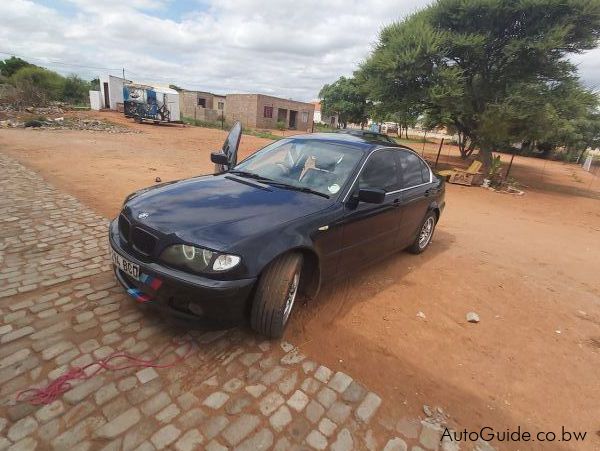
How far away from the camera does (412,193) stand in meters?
4.24

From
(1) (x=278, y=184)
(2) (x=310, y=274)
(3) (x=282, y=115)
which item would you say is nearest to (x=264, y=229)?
(2) (x=310, y=274)

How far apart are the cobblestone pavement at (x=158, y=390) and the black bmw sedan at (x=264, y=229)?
36 centimetres

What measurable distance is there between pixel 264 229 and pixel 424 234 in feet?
11.0

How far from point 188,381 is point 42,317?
4.72ft

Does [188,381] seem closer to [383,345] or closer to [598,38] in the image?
[383,345]

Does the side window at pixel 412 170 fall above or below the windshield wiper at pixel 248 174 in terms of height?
above

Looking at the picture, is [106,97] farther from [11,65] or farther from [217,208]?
[217,208]

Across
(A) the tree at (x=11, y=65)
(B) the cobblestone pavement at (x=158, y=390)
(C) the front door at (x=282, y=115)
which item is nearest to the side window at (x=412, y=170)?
(B) the cobblestone pavement at (x=158, y=390)

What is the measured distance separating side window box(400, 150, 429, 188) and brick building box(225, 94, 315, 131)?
38.1m

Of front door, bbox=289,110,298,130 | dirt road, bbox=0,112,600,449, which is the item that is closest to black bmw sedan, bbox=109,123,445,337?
dirt road, bbox=0,112,600,449

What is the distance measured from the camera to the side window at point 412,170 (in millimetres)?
4230

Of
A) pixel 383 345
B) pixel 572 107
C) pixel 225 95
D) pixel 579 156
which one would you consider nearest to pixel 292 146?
pixel 383 345

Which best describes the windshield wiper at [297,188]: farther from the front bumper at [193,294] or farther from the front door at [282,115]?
the front door at [282,115]

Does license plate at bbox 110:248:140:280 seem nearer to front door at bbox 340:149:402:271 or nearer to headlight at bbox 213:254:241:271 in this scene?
headlight at bbox 213:254:241:271
